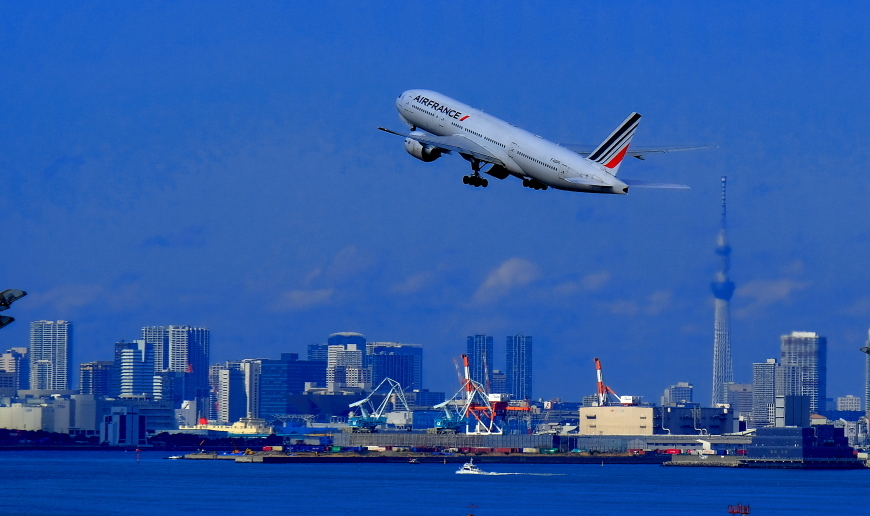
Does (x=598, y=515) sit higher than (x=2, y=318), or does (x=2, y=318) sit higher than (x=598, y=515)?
(x=2, y=318)

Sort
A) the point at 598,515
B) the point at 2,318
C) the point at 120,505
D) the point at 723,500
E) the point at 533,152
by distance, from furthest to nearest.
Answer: the point at 723,500
the point at 120,505
the point at 598,515
the point at 533,152
the point at 2,318

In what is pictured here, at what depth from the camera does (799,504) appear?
17575 centimetres

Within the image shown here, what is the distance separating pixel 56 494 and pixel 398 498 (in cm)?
3959

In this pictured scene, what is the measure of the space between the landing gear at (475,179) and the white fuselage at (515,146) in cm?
128

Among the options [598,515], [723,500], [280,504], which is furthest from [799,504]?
[280,504]

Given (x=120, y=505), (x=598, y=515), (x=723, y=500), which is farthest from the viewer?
(x=723, y=500)

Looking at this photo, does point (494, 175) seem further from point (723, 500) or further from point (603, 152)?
point (723, 500)

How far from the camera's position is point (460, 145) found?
3932 inches

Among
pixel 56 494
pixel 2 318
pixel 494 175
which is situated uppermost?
pixel 494 175

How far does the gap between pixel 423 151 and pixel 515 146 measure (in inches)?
263

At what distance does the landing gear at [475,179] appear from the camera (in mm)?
98375

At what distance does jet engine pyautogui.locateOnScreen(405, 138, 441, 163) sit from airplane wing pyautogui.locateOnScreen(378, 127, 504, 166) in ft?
1.81

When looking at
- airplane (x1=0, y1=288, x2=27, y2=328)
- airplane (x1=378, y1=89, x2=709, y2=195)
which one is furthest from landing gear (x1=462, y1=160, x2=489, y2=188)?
airplane (x1=0, y1=288, x2=27, y2=328)

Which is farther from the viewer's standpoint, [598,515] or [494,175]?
[598,515]
